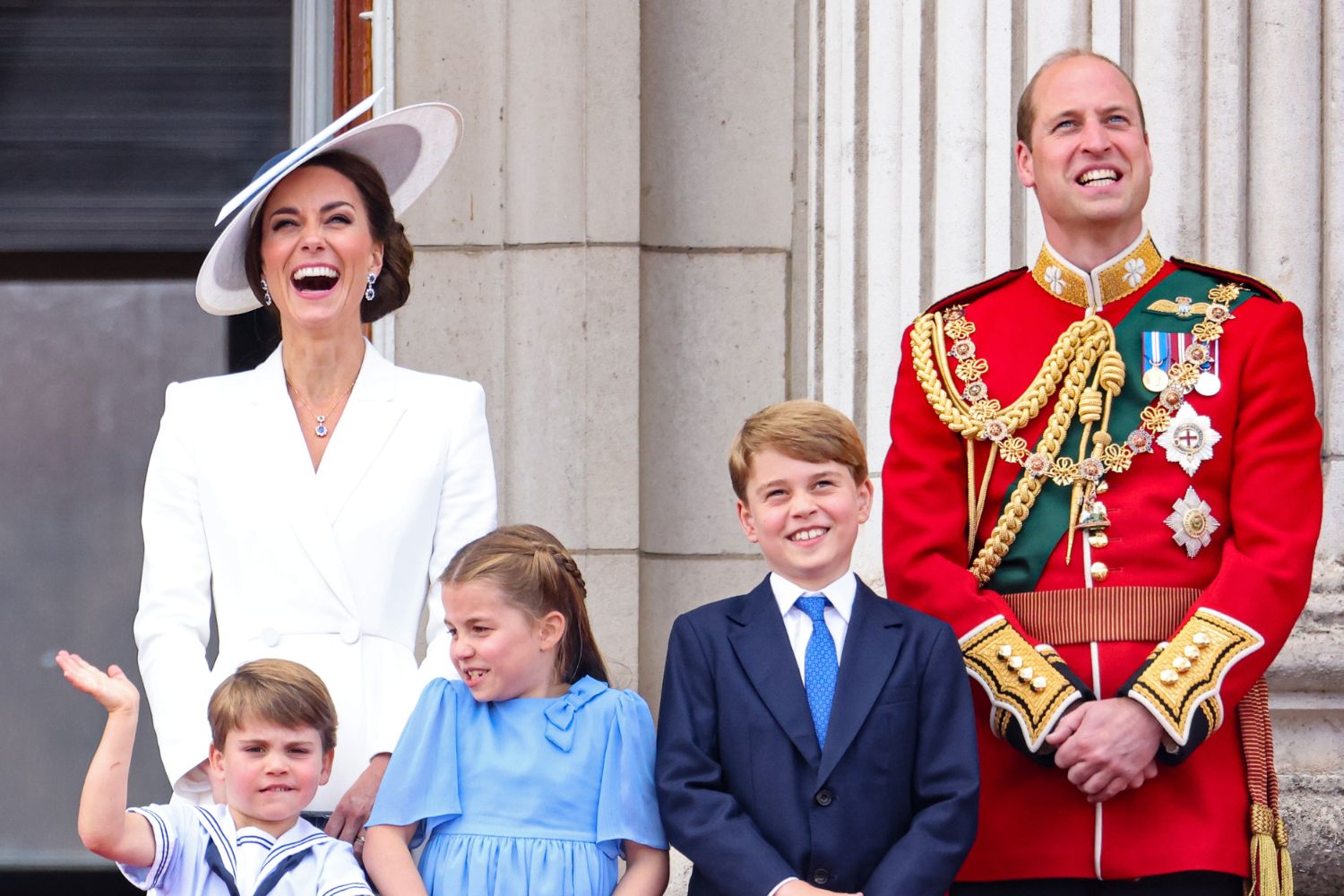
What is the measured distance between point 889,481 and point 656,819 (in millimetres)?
681

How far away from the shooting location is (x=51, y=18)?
5523mm

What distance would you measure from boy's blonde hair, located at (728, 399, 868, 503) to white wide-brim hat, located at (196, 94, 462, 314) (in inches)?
32.2

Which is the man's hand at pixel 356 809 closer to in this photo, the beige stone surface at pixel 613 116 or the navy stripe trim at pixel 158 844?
the navy stripe trim at pixel 158 844

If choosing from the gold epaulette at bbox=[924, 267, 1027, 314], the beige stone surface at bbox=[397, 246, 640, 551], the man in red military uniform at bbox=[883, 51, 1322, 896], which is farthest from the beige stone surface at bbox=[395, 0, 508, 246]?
the man in red military uniform at bbox=[883, 51, 1322, 896]

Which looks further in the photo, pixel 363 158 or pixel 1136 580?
pixel 363 158

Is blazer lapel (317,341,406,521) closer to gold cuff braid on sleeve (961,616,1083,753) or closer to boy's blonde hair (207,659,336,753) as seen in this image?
boy's blonde hair (207,659,336,753)

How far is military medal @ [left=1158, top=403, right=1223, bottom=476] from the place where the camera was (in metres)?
2.99

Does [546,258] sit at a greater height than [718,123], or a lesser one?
lesser

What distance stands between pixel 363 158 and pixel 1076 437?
51.8 inches

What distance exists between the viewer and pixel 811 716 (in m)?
2.91

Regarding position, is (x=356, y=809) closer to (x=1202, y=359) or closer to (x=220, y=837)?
(x=220, y=837)

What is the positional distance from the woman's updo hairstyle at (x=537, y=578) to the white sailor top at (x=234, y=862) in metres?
0.46

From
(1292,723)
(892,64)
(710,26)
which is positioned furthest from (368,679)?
(710,26)

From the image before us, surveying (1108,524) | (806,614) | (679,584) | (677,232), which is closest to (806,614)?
(806,614)
